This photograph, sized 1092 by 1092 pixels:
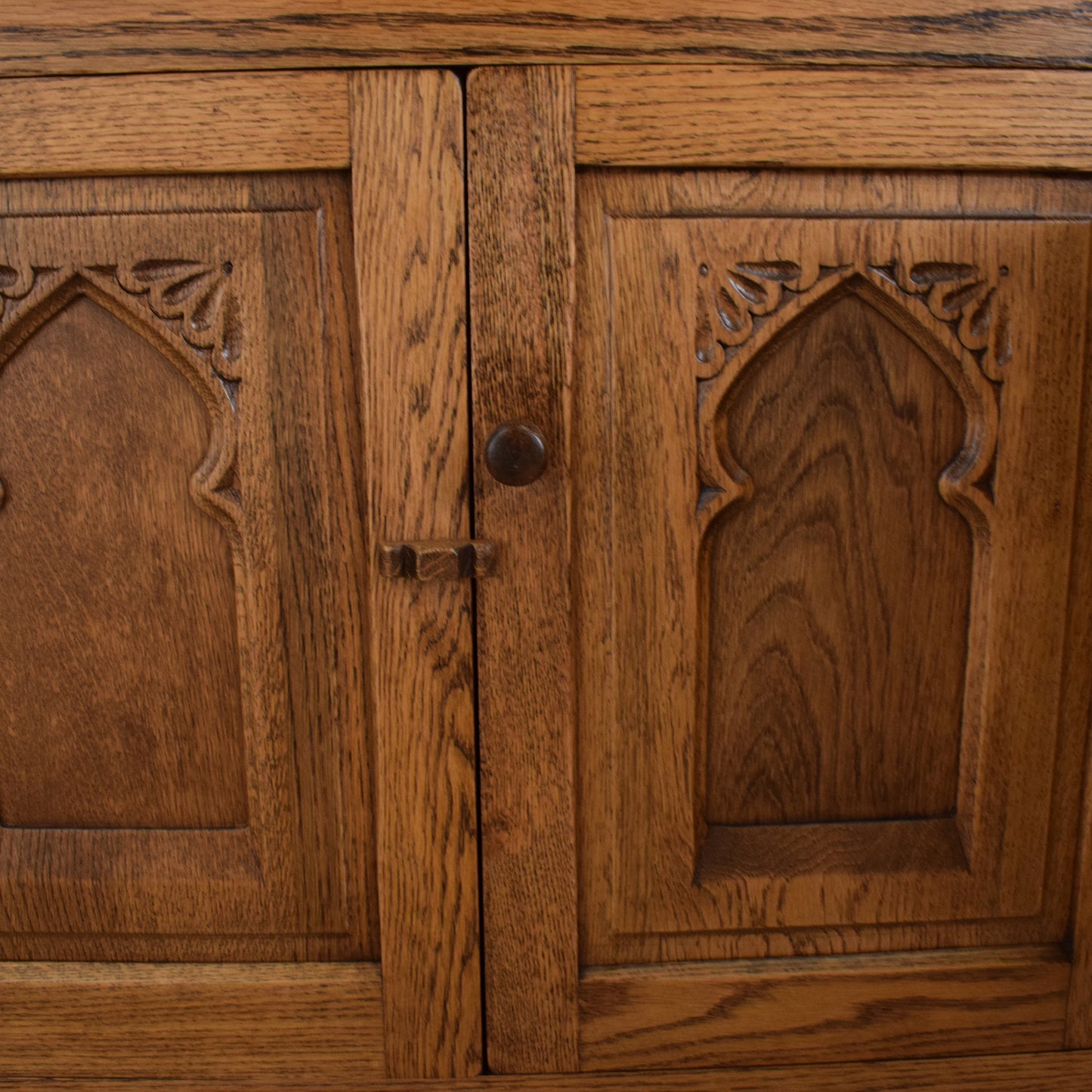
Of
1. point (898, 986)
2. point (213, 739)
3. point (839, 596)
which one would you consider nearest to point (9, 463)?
point (213, 739)

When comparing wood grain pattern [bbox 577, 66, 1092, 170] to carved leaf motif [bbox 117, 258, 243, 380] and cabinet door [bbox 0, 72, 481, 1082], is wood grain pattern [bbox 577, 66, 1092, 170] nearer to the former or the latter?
cabinet door [bbox 0, 72, 481, 1082]

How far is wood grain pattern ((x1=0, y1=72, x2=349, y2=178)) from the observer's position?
46 centimetres

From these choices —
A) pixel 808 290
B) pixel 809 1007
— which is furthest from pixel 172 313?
pixel 809 1007

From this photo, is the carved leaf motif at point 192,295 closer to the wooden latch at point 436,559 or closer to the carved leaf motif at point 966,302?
the wooden latch at point 436,559

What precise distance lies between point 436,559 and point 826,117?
33 cm

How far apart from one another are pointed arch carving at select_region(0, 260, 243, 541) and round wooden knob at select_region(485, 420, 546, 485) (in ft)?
0.52

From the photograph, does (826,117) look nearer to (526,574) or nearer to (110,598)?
(526,574)

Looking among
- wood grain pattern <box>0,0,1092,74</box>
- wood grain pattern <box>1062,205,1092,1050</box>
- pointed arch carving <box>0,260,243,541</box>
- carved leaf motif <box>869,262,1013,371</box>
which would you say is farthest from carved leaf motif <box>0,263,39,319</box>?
wood grain pattern <box>1062,205,1092,1050</box>

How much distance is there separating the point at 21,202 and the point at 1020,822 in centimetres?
72

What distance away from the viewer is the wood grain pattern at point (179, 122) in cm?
46

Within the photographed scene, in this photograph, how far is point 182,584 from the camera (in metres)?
0.51

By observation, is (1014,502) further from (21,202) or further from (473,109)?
(21,202)

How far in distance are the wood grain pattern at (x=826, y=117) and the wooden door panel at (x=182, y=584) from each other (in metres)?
0.17

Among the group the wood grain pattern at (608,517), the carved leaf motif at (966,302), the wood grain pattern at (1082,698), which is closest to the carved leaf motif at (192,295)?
the wood grain pattern at (608,517)
